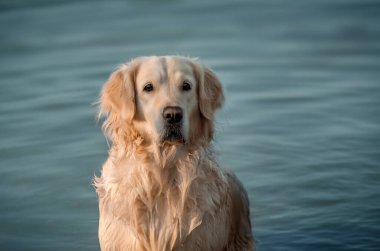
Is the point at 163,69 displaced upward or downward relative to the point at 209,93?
upward

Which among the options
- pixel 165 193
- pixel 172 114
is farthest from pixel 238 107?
pixel 172 114

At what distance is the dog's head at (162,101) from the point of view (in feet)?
21.2

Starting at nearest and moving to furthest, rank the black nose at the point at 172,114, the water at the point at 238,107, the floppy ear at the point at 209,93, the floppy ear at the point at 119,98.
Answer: the black nose at the point at 172,114, the floppy ear at the point at 119,98, the floppy ear at the point at 209,93, the water at the point at 238,107

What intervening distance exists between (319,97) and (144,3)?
6.60 meters

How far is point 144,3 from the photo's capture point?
56.7 ft

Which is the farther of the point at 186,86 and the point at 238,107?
the point at 238,107

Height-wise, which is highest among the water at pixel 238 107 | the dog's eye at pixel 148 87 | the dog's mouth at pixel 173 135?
the dog's eye at pixel 148 87

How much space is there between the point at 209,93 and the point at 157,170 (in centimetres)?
69

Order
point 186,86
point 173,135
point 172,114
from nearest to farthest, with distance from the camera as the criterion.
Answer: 1. point 172,114
2. point 173,135
3. point 186,86

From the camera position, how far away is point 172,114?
6363 millimetres

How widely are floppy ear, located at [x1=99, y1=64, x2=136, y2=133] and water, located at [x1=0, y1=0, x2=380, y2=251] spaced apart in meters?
1.77

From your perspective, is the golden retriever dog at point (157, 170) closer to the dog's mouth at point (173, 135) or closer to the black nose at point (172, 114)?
the dog's mouth at point (173, 135)

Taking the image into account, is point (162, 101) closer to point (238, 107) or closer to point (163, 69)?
point (163, 69)

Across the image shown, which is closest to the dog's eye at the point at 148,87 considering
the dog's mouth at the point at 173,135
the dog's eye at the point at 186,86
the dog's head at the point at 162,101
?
the dog's head at the point at 162,101
